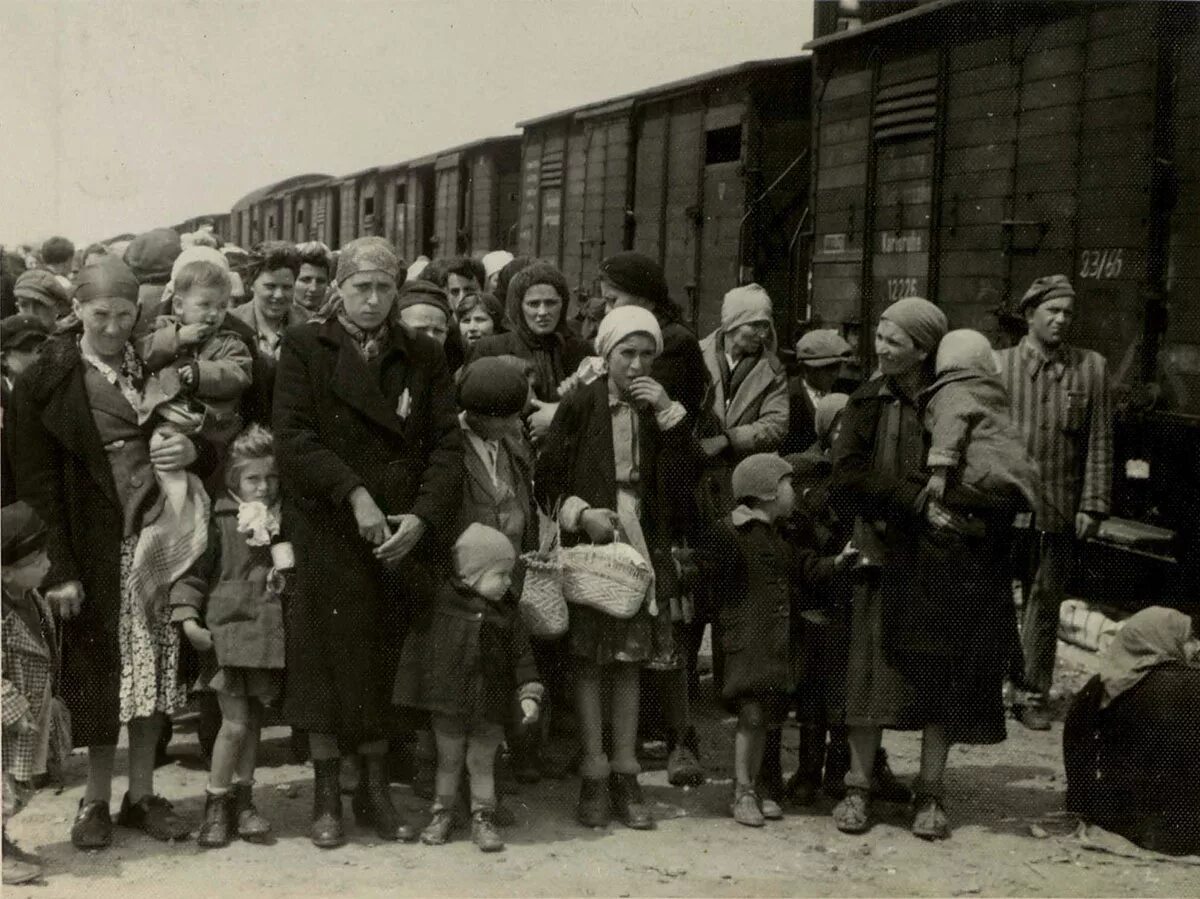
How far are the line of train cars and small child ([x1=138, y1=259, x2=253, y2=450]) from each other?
492cm

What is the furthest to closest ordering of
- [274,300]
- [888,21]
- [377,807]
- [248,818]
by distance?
[888,21]
[274,300]
[377,807]
[248,818]

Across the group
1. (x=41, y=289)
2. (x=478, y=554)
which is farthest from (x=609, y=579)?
(x=41, y=289)

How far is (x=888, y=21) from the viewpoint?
1007cm

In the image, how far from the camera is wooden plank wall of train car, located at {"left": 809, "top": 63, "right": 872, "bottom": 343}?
10648 mm

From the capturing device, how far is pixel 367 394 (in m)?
4.14

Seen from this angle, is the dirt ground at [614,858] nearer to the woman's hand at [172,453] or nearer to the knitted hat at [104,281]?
the woman's hand at [172,453]

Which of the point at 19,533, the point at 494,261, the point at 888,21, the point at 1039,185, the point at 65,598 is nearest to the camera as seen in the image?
the point at 19,533

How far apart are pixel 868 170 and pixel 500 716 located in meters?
7.47

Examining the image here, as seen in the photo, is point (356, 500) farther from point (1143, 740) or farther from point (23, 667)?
Answer: point (1143, 740)

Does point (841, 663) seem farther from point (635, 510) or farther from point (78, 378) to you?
point (78, 378)

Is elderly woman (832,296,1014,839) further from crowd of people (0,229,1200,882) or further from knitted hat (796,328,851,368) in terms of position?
knitted hat (796,328,851,368)

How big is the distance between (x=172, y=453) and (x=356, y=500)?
0.60 metres

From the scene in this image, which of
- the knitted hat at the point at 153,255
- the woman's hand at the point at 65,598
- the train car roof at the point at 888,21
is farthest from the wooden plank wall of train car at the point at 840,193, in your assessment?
the woman's hand at the point at 65,598

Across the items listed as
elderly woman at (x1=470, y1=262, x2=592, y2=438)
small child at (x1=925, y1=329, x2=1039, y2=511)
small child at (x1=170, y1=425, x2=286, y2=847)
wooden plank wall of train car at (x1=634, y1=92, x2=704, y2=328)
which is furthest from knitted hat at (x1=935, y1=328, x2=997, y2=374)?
wooden plank wall of train car at (x1=634, y1=92, x2=704, y2=328)
